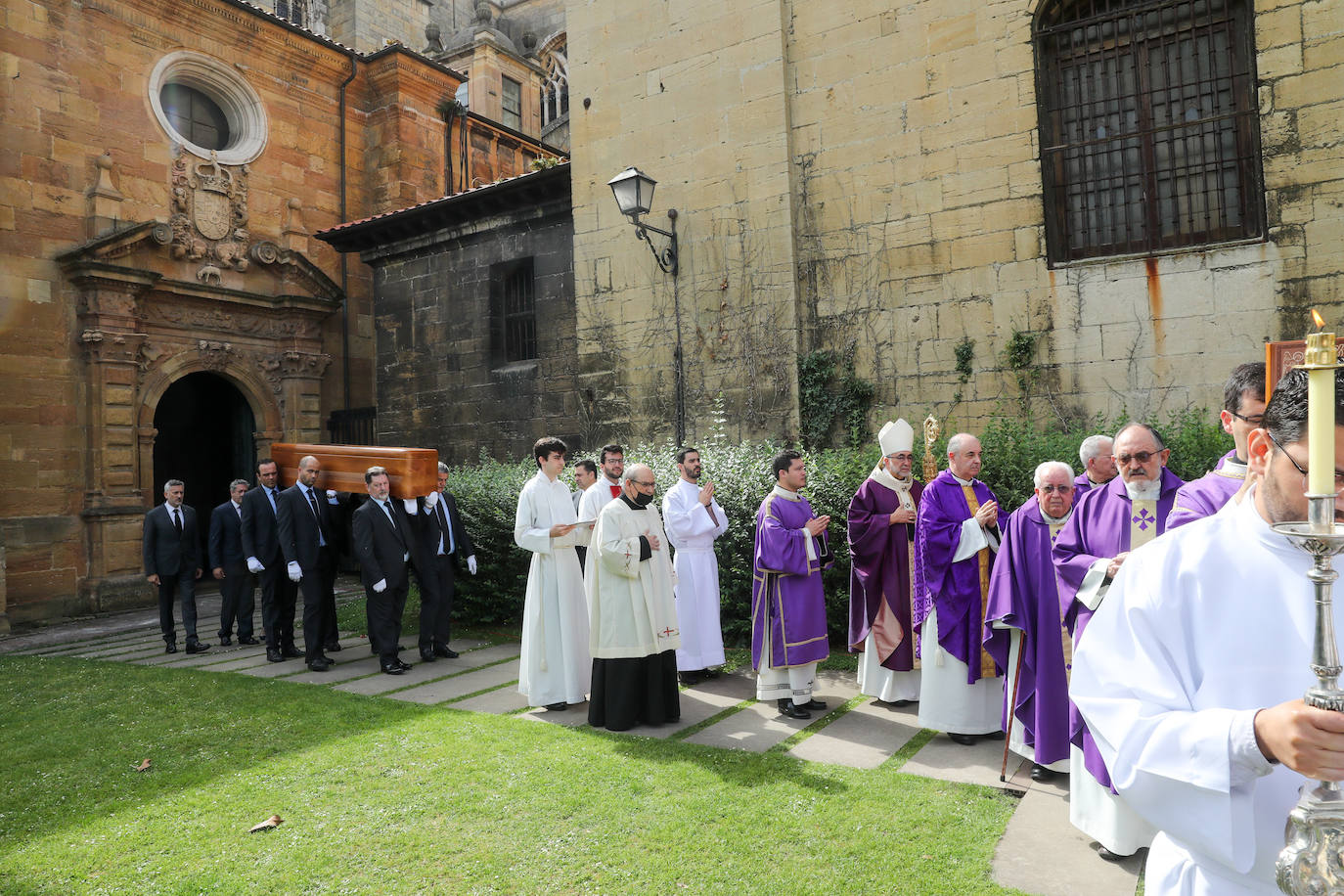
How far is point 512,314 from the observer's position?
1415cm

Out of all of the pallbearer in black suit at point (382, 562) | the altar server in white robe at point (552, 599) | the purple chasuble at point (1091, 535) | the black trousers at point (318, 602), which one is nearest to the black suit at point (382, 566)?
the pallbearer in black suit at point (382, 562)

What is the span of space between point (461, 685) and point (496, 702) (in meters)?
0.72

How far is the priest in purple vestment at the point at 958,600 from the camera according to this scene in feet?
17.3

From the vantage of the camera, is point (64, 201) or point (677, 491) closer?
point (677, 491)

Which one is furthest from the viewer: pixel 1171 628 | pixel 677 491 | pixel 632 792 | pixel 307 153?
pixel 307 153

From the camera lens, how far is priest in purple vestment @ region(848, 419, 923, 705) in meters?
6.12

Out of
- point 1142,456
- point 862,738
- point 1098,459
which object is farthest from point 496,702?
point 1142,456

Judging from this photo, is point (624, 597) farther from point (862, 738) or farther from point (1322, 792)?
point (1322, 792)

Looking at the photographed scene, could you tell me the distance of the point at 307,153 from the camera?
52.9ft

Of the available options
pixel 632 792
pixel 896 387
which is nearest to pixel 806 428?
pixel 896 387

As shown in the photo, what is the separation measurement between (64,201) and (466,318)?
6.01 metres

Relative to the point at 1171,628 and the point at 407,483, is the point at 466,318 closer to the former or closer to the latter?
the point at 407,483

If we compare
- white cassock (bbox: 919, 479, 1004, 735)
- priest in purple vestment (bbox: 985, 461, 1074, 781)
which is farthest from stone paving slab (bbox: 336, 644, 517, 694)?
priest in purple vestment (bbox: 985, 461, 1074, 781)

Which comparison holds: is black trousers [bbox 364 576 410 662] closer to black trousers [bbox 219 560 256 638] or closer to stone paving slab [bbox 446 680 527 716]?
stone paving slab [bbox 446 680 527 716]
